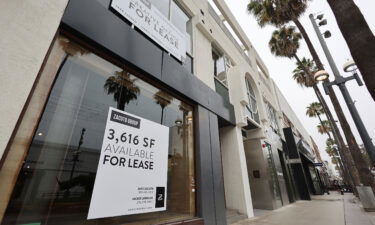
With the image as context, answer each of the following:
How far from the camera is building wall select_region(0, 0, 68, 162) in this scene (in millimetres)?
2188

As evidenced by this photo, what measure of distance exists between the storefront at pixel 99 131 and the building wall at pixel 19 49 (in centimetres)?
22

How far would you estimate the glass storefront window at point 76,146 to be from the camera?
244 cm

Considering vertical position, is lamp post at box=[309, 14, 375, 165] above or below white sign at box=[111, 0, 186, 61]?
below

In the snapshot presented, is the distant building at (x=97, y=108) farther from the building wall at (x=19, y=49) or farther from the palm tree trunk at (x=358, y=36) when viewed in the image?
the palm tree trunk at (x=358, y=36)

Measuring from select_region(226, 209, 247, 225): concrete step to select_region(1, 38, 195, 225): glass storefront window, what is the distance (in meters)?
2.44

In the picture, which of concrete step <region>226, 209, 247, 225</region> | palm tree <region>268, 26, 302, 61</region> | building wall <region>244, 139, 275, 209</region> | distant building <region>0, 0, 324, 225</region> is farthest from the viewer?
palm tree <region>268, 26, 302, 61</region>

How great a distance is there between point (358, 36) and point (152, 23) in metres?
4.70

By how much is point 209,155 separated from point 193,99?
187 cm

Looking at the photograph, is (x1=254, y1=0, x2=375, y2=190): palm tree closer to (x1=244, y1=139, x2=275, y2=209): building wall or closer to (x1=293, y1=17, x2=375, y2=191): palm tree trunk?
(x1=293, y1=17, x2=375, y2=191): palm tree trunk

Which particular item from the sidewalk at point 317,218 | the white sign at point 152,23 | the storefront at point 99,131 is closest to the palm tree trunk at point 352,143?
the sidewalk at point 317,218

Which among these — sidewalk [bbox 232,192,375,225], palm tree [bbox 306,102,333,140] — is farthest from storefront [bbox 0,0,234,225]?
palm tree [bbox 306,102,333,140]

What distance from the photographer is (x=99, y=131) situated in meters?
3.29

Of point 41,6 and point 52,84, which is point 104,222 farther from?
point 41,6

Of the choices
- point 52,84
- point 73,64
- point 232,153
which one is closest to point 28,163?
point 52,84
